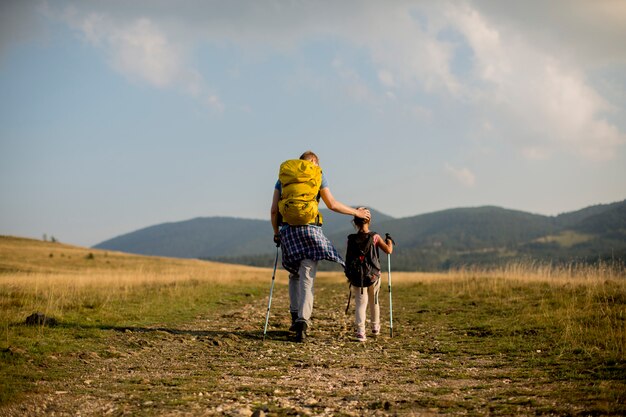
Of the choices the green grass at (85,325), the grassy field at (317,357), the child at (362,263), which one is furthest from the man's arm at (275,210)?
the green grass at (85,325)

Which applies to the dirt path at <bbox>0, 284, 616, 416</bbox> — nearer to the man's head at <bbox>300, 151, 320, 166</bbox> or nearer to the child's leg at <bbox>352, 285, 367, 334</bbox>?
the child's leg at <bbox>352, 285, 367, 334</bbox>

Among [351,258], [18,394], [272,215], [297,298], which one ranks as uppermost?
[272,215]

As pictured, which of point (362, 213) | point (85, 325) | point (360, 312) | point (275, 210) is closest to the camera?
point (360, 312)

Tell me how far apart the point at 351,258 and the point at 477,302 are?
706 cm

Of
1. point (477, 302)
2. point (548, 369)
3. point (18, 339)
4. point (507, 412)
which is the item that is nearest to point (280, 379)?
point (507, 412)

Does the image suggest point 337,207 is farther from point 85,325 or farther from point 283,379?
point 85,325

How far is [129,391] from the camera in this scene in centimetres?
632

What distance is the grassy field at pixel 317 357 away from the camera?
19.0 ft

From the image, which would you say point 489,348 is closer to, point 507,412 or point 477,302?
point 507,412

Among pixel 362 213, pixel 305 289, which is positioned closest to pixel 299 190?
pixel 362 213

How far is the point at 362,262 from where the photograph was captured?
10.4 m

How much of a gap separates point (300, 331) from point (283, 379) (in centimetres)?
299

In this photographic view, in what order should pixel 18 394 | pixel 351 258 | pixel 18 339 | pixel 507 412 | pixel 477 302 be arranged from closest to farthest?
pixel 507 412
pixel 18 394
pixel 18 339
pixel 351 258
pixel 477 302

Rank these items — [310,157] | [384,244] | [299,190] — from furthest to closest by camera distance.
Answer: [384,244], [310,157], [299,190]
